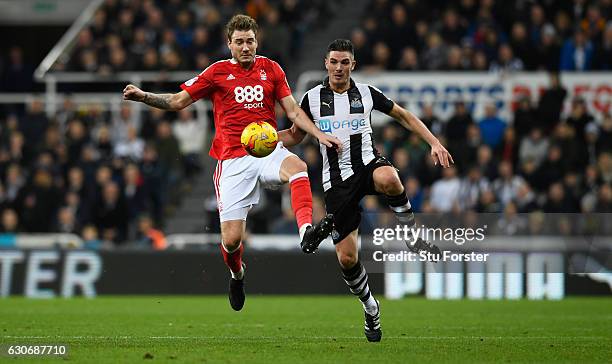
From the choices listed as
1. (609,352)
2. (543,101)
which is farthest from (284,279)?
(609,352)

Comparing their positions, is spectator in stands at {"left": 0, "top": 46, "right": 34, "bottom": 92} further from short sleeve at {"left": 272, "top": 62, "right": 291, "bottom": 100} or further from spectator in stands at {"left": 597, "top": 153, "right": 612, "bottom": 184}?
short sleeve at {"left": 272, "top": 62, "right": 291, "bottom": 100}

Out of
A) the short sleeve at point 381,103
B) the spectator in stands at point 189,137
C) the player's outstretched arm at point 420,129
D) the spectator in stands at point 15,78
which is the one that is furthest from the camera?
the spectator in stands at point 15,78

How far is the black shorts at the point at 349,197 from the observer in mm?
11344

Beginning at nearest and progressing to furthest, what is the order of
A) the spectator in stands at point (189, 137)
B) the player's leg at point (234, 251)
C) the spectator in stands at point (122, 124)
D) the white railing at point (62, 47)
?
the player's leg at point (234, 251), the spectator in stands at point (189, 137), the spectator in stands at point (122, 124), the white railing at point (62, 47)

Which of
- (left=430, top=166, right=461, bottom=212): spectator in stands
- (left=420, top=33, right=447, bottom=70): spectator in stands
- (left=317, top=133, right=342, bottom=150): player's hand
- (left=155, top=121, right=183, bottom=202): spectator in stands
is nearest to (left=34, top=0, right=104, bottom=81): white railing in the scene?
(left=155, top=121, right=183, bottom=202): spectator in stands

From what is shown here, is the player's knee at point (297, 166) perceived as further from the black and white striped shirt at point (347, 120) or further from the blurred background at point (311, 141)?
the blurred background at point (311, 141)

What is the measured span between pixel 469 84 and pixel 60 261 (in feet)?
23.8

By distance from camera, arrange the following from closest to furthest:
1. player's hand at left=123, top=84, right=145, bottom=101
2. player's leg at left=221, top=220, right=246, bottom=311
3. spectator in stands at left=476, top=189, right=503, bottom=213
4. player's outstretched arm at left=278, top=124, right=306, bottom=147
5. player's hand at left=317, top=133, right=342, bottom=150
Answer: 1. player's hand at left=123, top=84, right=145, bottom=101
2. player's hand at left=317, top=133, right=342, bottom=150
3. player's outstretched arm at left=278, top=124, right=306, bottom=147
4. player's leg at left=221, top=220, right=246, bottom=311
5. spectator in stands at left=476, top=189, right=503, bottom=213

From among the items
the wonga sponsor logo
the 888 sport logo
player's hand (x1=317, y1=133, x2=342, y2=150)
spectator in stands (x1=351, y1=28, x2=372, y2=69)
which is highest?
spectator in stands (x1=351, y1=28, x2=372, y2=69)

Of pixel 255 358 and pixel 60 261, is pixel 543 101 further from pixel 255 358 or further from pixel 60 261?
pixel 255 358

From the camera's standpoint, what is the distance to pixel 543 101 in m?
20.5

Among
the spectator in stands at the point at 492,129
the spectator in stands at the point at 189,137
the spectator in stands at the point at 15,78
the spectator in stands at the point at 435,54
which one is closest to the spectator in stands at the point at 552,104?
the spectator in stands at the point at 492,129

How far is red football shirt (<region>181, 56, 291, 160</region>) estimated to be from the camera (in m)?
11.5

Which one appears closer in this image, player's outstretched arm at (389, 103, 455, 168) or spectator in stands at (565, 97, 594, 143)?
player's outstretched arm at (389, 103, 455, 168)
